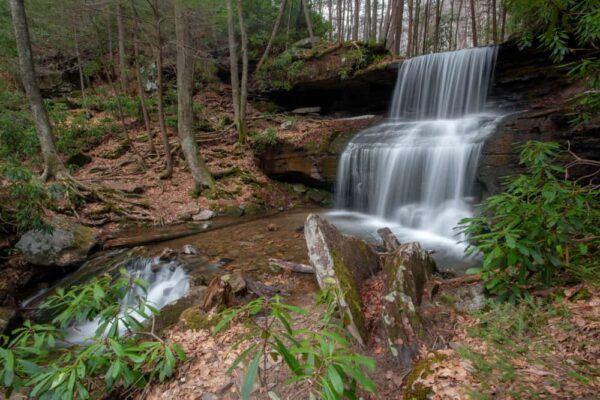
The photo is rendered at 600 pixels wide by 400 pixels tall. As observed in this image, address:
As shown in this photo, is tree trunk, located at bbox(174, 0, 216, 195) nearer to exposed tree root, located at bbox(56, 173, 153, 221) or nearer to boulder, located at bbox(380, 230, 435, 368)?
exposed tree root, located at bbox(56, 173, 153, 221)

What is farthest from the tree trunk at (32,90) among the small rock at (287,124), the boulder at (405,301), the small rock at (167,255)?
the boulder at (405,301)

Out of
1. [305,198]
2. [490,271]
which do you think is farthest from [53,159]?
[490,271]

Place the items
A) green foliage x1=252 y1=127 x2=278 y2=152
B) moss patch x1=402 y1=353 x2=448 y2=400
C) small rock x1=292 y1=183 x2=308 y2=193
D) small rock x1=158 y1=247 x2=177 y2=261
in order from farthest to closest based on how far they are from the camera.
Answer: small rock x1=292 y1=183 x2=308 y2=193
green foliage x1=252 y1=127 x2=278 y2=152
small rock x1=158 y1=247 x2=177 y2=261
moss patch x1=402 y1=353 x2=448 y2=400

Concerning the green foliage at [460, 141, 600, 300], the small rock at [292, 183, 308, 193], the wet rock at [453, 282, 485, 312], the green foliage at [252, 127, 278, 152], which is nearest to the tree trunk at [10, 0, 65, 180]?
the green foliage at [252, 127, 278, 152]

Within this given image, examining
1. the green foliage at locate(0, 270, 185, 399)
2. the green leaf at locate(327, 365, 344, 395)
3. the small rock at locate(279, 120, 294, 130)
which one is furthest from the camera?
the small rock at locate(279, 120, 294, 130)

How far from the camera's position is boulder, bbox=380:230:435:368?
2428 mm

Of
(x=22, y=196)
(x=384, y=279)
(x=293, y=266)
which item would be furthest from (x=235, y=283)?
(x=22, y=196)

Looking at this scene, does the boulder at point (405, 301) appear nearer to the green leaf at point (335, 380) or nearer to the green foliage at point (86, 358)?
the green leaf at point (335, 380)

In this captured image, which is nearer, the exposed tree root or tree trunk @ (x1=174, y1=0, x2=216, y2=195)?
the exposed tree root

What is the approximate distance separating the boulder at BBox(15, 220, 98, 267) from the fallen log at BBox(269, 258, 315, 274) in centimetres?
365

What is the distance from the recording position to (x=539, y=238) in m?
2.29

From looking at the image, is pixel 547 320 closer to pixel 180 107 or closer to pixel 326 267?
pixel 326 267

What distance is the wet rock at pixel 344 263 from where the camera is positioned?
266 cm

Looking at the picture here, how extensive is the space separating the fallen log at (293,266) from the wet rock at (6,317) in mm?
3505
